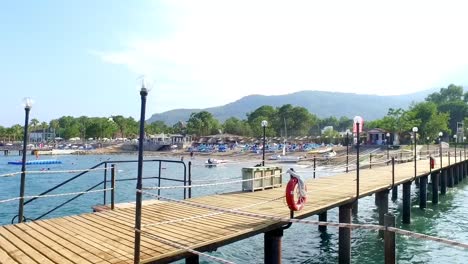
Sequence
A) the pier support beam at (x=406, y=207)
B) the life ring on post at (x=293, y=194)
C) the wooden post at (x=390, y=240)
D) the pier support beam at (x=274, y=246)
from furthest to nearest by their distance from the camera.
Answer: the pier support beam at (x=406, y=207) < the life ring on post at (x=293, y=194) < the pier support beam at (x=274, y=246) < the wooden post at (x=390, y=240)

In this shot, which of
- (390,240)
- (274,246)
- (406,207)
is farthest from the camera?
(406,207)

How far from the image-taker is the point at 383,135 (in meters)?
97.2

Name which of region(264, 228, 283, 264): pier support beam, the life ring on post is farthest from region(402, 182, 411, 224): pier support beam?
region(264, 228, 283, 264): pier support beam

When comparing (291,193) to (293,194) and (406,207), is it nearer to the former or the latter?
(293,194)

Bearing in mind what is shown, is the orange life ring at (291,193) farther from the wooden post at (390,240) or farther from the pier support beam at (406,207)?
the pier support beam at (406,207)

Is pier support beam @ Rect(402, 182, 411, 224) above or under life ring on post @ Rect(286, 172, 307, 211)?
under

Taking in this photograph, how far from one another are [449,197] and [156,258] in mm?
27929

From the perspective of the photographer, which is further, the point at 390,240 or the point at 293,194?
the point at 293,194

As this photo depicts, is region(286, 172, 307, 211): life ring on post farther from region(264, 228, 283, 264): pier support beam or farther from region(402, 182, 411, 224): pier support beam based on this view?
region(402, 182, 411, 224): pier support beam

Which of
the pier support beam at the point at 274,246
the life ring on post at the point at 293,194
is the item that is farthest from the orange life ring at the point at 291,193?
the pier support beam at the point at 274,246

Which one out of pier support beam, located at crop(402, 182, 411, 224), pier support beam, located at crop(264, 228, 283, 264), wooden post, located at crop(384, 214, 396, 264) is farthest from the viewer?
pier support beam, located at crop(402, 182, 411, 224)

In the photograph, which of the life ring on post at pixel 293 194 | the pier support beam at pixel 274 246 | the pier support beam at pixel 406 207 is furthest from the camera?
the pier support beam at pixel 406 207

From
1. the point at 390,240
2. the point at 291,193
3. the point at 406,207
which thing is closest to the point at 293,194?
the point at 291,193

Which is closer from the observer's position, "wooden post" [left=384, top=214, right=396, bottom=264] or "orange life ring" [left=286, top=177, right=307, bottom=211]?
"wooden post" [left=384, top=214, right=396, bottom=264]
